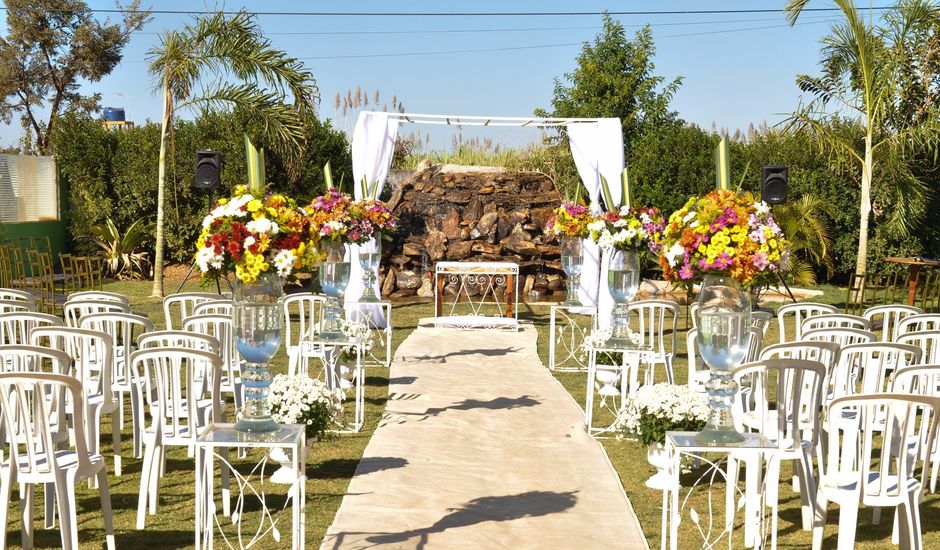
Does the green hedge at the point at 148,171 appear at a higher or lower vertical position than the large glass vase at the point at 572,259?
higher

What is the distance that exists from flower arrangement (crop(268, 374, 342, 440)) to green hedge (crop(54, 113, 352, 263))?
1221 cm

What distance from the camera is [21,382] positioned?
3.97 m

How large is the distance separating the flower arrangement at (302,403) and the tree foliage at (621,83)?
13.7 meters

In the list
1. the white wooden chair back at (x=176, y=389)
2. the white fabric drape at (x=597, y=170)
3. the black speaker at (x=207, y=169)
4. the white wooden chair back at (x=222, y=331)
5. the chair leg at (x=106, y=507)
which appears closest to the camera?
the chair leg at (x=106, y=507)

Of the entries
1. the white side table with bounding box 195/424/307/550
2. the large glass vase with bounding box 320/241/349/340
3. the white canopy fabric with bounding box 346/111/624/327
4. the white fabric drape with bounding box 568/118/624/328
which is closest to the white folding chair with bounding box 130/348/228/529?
the white side table with bounding box 195/424/307/550

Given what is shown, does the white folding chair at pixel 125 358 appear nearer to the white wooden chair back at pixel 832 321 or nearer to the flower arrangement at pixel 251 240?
the flower arrangement at pixel 251 240

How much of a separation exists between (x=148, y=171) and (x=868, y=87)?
38.2 feet

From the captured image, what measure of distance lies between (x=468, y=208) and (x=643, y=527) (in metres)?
13.3

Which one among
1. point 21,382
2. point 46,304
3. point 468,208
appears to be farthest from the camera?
point 468,208

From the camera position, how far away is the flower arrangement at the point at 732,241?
4.20 metres

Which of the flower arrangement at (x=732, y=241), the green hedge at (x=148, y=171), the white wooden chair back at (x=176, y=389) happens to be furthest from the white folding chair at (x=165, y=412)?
the green hedge at (x=148, y=171)

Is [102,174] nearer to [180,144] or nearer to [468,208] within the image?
[180,144]

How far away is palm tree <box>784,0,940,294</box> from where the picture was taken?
46.8 ft

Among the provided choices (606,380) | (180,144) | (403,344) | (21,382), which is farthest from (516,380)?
(180,144)
